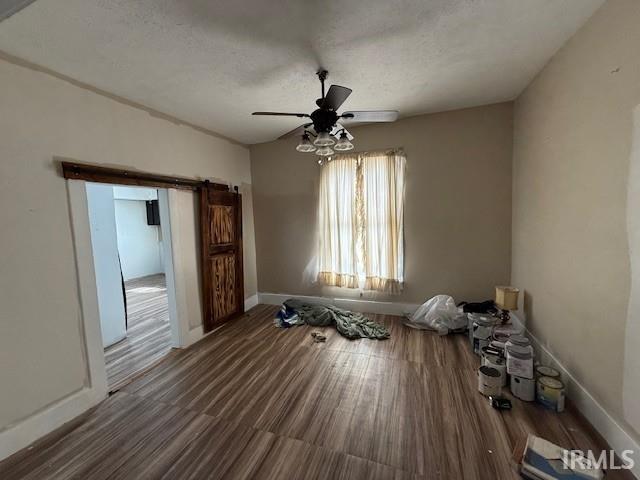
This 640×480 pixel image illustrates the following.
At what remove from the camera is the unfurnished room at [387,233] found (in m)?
1.44

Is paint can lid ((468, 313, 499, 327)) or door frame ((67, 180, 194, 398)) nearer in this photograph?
door frame ((67, 180, 194, 398))

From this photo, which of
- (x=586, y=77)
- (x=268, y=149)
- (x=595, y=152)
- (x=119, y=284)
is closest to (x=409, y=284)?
(x=595, y=152)

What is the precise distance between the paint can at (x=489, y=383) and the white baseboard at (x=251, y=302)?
10.2 feet

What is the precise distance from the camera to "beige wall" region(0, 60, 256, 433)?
1.62 meters

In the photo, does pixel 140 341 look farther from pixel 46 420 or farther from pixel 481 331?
pixel 481 331

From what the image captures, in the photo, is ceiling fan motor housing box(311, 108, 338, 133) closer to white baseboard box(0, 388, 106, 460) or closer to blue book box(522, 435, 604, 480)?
blue book box(522, 435, 604, 480)

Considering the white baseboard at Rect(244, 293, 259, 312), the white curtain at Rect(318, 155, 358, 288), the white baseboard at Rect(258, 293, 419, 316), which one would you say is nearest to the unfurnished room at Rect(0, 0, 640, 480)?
the white baseboard at Rect(258, 293, 419, 316)

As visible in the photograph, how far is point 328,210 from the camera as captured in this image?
12.1 ft

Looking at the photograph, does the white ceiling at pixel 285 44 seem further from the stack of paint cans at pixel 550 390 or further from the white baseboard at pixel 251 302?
the white baseboard at pixel 251 302

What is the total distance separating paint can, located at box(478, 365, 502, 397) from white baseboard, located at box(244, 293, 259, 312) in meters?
3.10

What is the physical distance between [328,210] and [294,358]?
6.57 feet

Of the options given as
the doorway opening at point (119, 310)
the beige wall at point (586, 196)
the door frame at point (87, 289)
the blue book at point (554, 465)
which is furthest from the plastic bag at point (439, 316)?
the door frame at point (87, 289)

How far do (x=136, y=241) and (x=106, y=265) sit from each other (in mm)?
4569

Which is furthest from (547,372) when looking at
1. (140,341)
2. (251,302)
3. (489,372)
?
(140,341)
